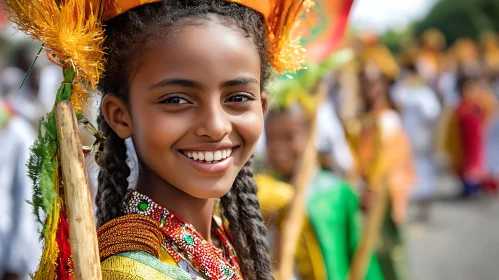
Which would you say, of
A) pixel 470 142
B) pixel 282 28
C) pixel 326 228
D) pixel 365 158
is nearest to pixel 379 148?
pixel 365 158

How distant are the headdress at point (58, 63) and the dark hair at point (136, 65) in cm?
4

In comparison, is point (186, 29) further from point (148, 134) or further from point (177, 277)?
point (177, 277)

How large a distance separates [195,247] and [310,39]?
1175 millimetres

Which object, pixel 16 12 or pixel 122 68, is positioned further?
pixel 122 68

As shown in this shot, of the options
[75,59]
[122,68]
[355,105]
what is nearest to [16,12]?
[75,59]

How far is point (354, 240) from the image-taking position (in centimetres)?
450

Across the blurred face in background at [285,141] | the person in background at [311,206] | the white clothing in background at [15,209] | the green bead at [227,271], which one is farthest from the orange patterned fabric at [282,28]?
the white clothing in background at [15,209]

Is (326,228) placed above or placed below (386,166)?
below

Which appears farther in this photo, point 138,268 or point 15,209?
point 15,209

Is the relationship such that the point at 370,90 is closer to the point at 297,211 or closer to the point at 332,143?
the point at 332,143

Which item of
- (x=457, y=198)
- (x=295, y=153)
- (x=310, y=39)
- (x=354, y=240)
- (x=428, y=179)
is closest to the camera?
(x=310, y=39)

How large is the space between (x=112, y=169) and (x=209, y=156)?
32 centimetres

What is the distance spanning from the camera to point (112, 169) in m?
1.87

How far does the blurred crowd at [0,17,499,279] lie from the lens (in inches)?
164
